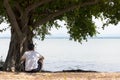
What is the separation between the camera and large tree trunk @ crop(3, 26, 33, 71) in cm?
2930

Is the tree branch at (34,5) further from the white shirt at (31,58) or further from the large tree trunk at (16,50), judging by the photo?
the white shirt at (31,58)

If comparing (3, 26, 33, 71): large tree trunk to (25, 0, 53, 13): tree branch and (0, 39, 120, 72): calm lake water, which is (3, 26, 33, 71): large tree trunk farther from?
(0, 39, 120, 72): calm lake water

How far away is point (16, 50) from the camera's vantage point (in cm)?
2962

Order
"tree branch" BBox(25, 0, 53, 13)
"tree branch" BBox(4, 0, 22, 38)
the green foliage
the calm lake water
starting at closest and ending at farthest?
1. "tree branch" BBox(4, 0, 22, 38)
2. "tree branch" BBox(25, 0, 53, 13)
3. the green foliage
4. the calm lake water

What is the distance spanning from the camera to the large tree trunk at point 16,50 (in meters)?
29.3

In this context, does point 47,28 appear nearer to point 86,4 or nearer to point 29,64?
point 86,4

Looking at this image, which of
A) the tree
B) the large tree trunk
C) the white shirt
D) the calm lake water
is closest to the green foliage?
the tree

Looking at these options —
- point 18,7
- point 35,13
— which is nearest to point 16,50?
point 18,7

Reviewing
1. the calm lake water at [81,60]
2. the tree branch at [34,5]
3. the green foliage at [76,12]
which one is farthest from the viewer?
the calm lake water at [81,60]

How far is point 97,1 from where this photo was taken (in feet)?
92.7

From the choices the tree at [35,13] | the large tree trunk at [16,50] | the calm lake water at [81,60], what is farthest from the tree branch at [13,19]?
the calm lake water at [81,60]

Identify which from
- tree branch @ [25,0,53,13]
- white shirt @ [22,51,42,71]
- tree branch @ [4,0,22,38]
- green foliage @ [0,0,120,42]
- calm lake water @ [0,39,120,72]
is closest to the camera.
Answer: white shirt @ [22,51,42,71]

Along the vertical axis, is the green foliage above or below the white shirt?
above

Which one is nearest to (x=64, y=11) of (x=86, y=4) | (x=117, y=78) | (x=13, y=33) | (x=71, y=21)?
(x=86, y=4)
